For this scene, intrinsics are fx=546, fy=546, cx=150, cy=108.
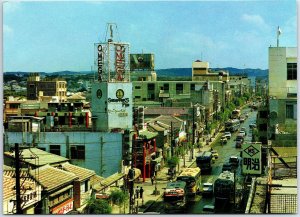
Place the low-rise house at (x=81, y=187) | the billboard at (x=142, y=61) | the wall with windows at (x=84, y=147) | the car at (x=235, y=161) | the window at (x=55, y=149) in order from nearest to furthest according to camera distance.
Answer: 1. the low-rise house at (x=81, y=187)
2. the wall with windows at (x=84, y=147)
3. the window at (x=55, y=149)
4. the car at (x=235, y=161)
5. the billboard at (x=142, y=61)

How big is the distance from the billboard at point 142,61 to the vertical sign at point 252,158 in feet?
175

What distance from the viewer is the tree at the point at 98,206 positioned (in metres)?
17.3

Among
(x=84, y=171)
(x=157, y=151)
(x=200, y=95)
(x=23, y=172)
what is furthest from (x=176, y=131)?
(x=23, y=172)

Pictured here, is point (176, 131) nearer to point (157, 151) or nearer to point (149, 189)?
point (157, 151)

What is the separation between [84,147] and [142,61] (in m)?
45.0

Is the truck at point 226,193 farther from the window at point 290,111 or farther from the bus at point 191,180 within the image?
the window at point 290,111

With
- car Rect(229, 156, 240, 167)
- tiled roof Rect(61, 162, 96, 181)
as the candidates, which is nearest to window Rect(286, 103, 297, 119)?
car Rect(229, 156, 240, 167)

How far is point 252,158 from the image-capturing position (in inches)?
626

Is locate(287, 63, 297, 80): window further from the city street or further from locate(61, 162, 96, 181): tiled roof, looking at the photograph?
locate(61, 162, 96, 181): tiled roof

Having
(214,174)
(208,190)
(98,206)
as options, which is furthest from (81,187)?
(214,174)

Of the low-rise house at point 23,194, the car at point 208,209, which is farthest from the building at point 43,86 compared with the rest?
the low-rise house at point 23,194

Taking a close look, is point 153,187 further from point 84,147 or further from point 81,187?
point 81,187

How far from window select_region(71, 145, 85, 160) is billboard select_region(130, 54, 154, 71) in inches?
1751

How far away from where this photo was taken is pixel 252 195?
13.8 meters
